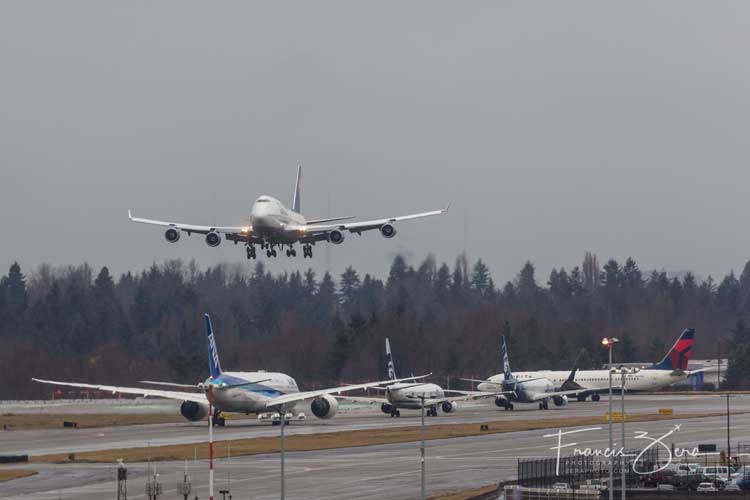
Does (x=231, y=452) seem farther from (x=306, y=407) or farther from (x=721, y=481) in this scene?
(x=306, y=407)

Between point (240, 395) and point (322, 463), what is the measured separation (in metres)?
35.4

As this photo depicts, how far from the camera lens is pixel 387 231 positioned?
107938 mm

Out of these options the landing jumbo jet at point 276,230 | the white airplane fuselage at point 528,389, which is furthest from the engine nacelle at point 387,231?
the white airplane fuselage at point 528,389

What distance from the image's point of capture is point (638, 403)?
592 ft

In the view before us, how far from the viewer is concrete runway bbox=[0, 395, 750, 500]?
80.2m

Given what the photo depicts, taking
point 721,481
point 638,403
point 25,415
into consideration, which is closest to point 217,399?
point 25,415

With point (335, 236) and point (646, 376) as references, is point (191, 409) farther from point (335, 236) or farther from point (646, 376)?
point (646, 376)

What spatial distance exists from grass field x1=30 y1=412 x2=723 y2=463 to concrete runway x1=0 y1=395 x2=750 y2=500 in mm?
3271

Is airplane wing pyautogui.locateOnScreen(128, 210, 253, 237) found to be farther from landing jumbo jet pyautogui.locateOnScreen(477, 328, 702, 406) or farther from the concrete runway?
landing jumbo jet pyautogui.locateOnScreen(477, 328, 702, 406)

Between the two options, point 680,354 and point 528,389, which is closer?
point 528,389

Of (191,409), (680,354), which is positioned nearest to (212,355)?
(191,409)

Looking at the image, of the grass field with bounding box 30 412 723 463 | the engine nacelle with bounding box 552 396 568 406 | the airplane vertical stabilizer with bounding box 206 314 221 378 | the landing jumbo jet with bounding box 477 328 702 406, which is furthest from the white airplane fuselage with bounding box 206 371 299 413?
the landing jumbo jet with bounding box 477 328 702 406

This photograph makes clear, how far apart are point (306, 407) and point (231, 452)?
6629 cm

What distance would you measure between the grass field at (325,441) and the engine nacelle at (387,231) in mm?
17111
